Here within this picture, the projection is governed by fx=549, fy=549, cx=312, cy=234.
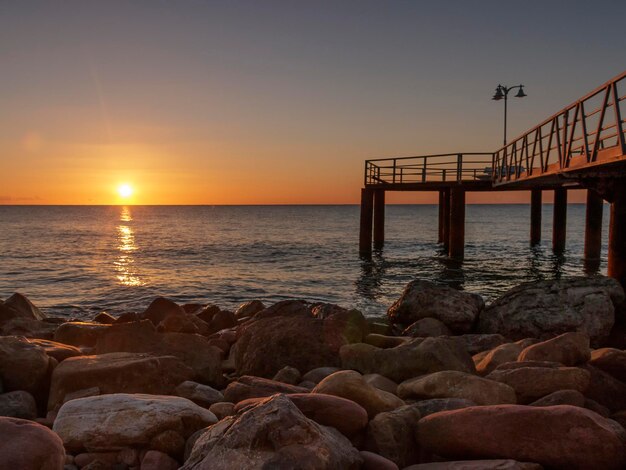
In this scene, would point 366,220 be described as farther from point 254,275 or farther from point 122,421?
point 122,421

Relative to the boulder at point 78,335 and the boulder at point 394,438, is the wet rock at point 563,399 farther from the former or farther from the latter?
the boulder at point 78,335

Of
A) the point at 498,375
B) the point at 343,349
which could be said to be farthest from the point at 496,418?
the point at 343,349

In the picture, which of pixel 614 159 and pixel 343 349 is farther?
pixel 614 159

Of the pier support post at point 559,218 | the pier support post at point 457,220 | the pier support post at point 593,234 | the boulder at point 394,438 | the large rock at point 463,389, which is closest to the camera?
the boulder at point 394,438

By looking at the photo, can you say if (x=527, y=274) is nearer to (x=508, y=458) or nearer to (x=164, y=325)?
(x=164, y=325)

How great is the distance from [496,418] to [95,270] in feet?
83.6

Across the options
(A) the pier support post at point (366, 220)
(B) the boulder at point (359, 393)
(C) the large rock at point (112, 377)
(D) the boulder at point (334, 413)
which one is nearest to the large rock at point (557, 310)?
(B) the boulder at point (359, 393)

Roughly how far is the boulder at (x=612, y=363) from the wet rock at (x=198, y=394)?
13.6ft

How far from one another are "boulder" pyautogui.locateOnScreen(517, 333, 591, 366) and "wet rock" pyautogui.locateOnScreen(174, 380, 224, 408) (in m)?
3.39

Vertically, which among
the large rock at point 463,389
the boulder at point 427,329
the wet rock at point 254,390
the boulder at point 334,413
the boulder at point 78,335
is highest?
the boulder at point 334,413

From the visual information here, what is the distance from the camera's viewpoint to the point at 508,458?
3.72 meters

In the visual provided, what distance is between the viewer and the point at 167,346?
6969mm

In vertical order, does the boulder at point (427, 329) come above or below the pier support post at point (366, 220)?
below

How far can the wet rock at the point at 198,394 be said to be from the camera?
5.21m
